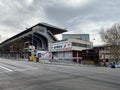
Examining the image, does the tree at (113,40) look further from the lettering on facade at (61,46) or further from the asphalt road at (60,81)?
the asphalt road at (60,81)

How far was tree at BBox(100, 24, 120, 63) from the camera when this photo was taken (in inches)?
2380

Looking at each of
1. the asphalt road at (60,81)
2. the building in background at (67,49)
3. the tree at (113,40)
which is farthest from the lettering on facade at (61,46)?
the asphalt road at (60,81)

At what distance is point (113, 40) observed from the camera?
61.6 m

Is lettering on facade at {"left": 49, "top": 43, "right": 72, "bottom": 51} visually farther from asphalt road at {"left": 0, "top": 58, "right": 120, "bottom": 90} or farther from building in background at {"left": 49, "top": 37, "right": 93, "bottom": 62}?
asphalt road at {"left": 0, "top": 58, "right": 120, "bottom": 90}

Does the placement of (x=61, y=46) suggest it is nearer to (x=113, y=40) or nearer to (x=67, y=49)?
(x=67, y=49)

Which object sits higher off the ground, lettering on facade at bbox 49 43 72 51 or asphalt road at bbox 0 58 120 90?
lettering on facade at bbox 49 43 72 51

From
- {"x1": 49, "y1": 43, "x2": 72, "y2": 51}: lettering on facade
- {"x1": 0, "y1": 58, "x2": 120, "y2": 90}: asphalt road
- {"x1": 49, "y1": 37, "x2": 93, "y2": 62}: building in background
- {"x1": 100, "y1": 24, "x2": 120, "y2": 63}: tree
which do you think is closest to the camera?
{"x1": 0, "y1": 58, "x2": 120, "y2": 90}: asphalt road

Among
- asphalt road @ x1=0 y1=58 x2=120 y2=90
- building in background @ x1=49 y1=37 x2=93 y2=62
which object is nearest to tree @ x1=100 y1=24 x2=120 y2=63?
building in background @ x1=49 y1=37 x2=93 y2=62

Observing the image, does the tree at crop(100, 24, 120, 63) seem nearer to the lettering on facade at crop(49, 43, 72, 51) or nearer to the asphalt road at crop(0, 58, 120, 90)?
the lettering on facade at crop(49, 43, 72, 51)

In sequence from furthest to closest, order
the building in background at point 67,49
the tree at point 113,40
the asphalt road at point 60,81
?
1. the building in background at point 67,49
2. the tree at point 113,40
3. the asphalt road at point 60,81

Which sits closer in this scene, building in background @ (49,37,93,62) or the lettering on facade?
building in background @ (49,37,93,62)

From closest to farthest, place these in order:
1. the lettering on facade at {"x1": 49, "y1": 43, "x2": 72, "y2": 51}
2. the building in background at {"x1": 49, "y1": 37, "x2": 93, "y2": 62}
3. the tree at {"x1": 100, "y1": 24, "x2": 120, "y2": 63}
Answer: the tree at {"x1": 100, "y1": 24, "x2": 120, "y2": 63} < the building in background at {"x1": 49, "y1": 37, "x2": 93, "y2": 62} < the lettering on facade at {"x1": 49, "y1": 43, "x2": 72, "y2": 51}

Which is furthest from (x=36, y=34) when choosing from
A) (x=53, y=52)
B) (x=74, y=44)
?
(x=74, y=44)

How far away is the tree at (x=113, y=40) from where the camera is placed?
60.5 m
